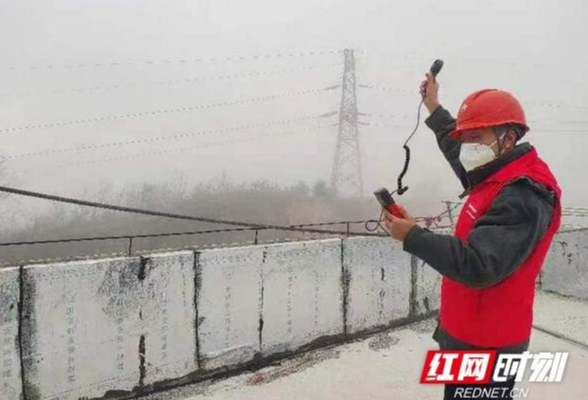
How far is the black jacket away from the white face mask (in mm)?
218

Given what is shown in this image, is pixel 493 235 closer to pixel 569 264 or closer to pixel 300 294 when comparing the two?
pixel 300 294

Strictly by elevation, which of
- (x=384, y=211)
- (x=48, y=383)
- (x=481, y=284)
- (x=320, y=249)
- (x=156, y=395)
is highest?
(x=384, y=211)

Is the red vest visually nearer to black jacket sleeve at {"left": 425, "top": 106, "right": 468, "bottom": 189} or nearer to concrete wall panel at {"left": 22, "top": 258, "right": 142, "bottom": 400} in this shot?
black jacket sleeve at {"left": 425, "top": 106, "right": 468, "bottom": 189}

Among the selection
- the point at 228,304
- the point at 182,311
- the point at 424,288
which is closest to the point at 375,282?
the point at 424,288

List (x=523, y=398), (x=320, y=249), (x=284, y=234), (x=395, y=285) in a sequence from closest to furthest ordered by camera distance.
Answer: (x=523, y=398) < (x=320, y=249) < (x=395, y=285) < (x=284, y=234)

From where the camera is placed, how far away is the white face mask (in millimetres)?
1584

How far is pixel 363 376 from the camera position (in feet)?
12.4

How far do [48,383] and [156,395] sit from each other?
0.81m

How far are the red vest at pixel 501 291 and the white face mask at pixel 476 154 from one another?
87mm

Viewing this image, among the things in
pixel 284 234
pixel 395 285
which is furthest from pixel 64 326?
pixel 284 234

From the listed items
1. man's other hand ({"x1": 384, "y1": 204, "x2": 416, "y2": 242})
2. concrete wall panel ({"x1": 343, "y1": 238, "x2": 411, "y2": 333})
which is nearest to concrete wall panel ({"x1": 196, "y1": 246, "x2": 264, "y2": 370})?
concrete wall panel ({"x1": 343, "y1": 238, "x2": 411, "y2": 333})

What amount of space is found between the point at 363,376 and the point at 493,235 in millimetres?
2884

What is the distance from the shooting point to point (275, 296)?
4113 mm

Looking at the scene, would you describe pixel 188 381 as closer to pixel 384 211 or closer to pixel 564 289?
pixel 384 211
